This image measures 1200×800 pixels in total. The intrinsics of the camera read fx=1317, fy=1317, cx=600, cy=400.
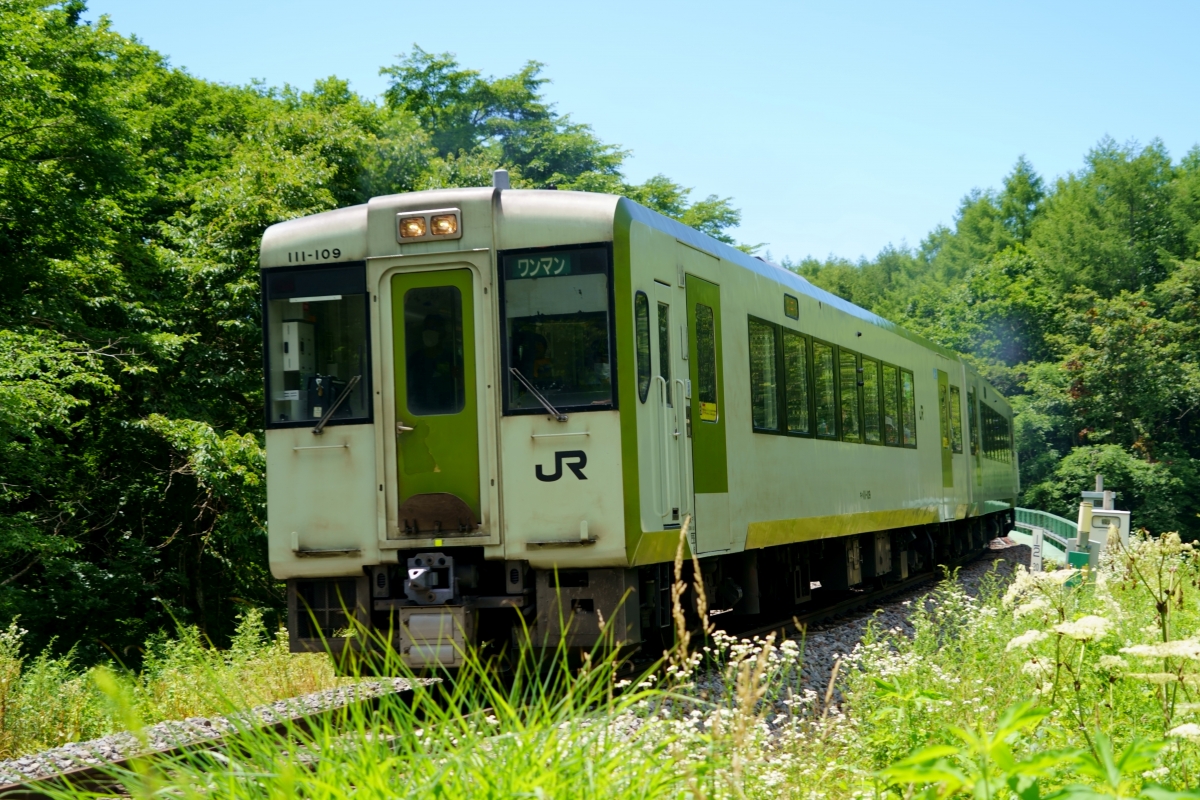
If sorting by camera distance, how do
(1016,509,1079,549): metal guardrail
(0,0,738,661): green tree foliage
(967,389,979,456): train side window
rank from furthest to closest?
(1016,509,1079,549): metal guardrail < (967,389,979,456): train side window < (0,0,738,661): green tree foliage

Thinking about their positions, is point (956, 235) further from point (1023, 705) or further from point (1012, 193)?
point (1023, 705)

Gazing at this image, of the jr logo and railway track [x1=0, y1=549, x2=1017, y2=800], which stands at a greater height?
the jr logo

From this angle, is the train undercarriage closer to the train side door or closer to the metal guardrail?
the train side door

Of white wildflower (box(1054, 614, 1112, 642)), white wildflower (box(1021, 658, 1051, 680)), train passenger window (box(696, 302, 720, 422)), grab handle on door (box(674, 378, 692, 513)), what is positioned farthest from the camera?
train passenger window (box(696, 302, 720, 422))

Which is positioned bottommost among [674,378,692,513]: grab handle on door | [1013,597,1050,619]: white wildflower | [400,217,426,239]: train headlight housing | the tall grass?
the tall grass

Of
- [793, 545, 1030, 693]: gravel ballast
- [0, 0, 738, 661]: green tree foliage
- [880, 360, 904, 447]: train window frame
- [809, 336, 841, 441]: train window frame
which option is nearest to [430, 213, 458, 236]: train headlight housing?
[793, 545, 1030, 693]: gravel ballast

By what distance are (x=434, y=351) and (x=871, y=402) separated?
6.85 meters

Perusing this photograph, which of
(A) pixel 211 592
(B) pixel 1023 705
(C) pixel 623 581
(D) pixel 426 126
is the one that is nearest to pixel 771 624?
(C) pixel 623 581

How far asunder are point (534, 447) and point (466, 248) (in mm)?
1294

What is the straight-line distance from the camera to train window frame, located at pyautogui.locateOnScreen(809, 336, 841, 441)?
38.2 feet

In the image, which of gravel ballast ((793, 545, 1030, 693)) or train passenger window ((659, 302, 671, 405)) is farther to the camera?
gravel ballast ((793, 545, 1030, 693))

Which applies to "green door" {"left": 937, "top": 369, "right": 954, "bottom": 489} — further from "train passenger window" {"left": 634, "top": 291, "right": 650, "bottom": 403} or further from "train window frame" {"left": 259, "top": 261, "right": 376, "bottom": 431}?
"train window frame" {"left": 259, "top": 261, "right": 376, "bottom": 431}

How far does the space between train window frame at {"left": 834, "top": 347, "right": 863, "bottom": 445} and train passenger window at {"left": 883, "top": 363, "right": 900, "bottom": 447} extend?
1.07 meters

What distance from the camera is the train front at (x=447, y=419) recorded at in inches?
304
